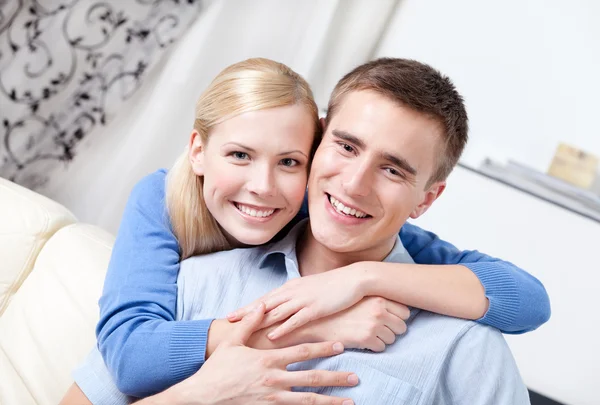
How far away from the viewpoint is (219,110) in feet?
4.64

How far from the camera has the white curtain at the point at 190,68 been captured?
95.7 inches

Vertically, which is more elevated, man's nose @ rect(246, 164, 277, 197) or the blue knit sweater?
man's nose @ rect(246, 164, 277, 197)

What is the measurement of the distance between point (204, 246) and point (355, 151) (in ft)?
1.37

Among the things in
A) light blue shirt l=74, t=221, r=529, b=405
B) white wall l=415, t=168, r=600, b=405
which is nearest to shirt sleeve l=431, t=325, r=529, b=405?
light blue shirt l=74, t=221, r=529, b=405

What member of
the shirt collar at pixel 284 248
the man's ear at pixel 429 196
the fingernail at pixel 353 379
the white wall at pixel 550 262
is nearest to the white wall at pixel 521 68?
the white wall at pixel 550 262

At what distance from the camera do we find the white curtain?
2.43 metres

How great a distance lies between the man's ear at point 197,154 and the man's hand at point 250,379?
0.41m

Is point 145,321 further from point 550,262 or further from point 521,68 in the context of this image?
point 521,68

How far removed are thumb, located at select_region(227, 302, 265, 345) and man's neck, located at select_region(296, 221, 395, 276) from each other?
0.23 meters

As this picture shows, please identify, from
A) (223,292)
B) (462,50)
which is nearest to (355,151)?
(223,292)

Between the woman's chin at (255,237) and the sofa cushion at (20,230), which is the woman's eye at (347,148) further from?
the sofa cushion at (20,230)

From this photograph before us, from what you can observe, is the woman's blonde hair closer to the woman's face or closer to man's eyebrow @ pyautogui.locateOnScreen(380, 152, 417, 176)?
the woman's face

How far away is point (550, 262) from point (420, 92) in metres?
0.93

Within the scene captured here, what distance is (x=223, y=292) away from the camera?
1404mm
